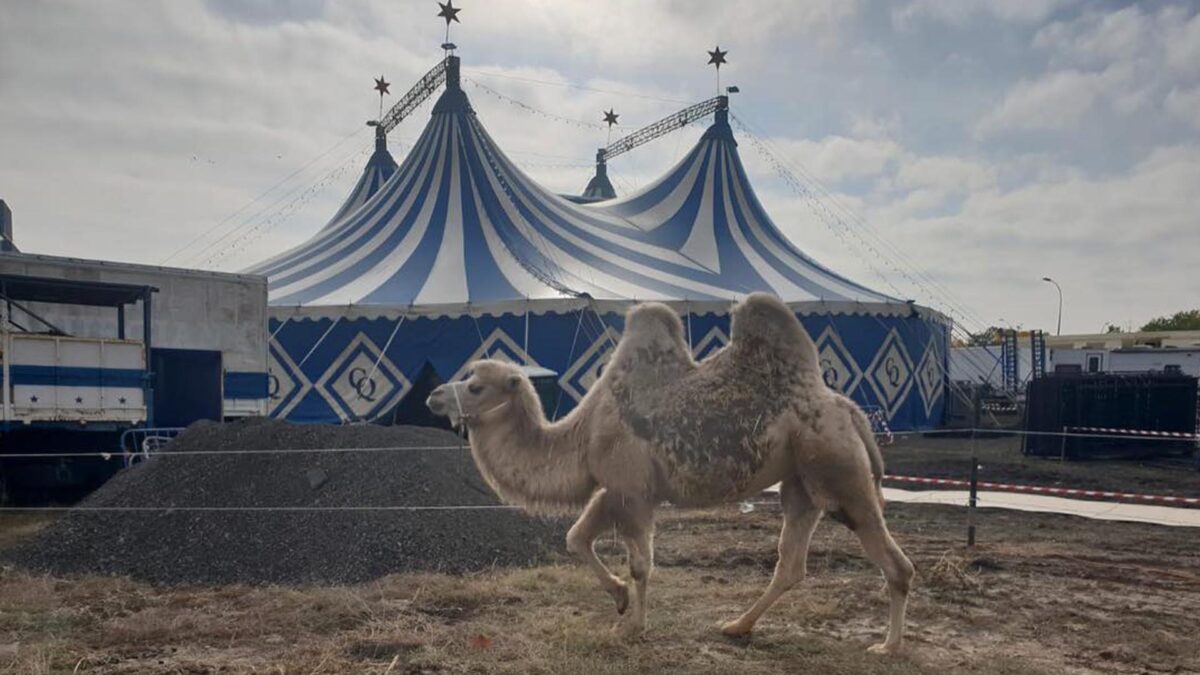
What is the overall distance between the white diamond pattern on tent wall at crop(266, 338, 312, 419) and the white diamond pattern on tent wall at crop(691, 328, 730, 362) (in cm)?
772

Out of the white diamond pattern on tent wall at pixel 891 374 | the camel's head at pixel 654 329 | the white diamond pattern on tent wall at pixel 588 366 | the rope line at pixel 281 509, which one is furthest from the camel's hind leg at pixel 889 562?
the white diamond pattern on tent wall at pixel 891 374

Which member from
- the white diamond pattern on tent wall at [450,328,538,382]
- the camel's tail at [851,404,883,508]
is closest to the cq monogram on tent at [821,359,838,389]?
the white diamond pattern on tent wall at [450,328,538,382]

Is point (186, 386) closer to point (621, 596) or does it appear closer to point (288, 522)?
point (288, 522)

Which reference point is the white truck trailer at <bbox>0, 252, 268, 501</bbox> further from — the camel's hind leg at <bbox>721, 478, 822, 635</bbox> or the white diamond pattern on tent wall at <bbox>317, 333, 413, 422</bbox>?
the camel's hind leg at <bbox>721, 478, 822, 635</bbox>

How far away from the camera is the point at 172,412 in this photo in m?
13.9

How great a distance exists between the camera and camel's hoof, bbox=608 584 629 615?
534 cm

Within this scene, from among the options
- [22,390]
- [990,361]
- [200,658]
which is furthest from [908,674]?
[990,361]

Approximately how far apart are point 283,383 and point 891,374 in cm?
1355

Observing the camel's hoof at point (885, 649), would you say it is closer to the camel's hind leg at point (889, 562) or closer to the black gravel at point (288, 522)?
the camel's hind leg at point (889, 562)

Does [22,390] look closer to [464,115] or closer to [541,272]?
[541,272]

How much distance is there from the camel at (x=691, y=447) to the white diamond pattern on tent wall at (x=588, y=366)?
11.0 meters

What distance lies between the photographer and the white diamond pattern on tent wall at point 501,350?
16.7 metres

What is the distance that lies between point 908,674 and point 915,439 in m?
18.2

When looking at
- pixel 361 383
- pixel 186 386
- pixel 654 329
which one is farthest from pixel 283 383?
pixel 654 329
